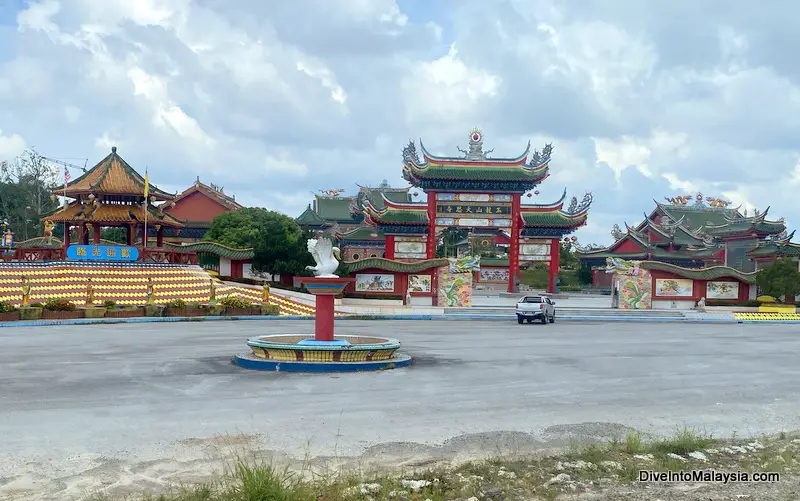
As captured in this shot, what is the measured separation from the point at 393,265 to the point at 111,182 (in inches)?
646

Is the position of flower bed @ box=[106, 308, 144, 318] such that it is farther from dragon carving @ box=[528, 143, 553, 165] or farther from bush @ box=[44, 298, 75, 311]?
dragon carving @ box=[528, 143, 553, 165]

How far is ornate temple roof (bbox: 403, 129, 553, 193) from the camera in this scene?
50812mm

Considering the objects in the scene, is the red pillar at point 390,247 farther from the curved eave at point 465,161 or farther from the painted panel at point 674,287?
the painted panel at point 674,287

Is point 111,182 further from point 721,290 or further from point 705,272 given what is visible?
point 721,290

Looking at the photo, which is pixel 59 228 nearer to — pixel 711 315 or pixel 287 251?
pixel 287 251

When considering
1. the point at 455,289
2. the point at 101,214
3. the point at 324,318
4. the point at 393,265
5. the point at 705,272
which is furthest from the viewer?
the point at 705,272

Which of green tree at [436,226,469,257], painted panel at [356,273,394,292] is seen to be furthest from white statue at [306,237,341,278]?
green tree at [436,226,469,257]

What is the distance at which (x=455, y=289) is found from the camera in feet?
132

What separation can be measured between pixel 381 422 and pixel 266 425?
5.40 ft

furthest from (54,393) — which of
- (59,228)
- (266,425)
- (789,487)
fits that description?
(59,228)

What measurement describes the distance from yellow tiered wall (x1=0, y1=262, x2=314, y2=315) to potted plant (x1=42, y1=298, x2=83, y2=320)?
120 inches

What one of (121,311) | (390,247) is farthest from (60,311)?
(390,247)

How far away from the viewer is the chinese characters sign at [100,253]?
121 feet

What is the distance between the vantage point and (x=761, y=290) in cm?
4397
